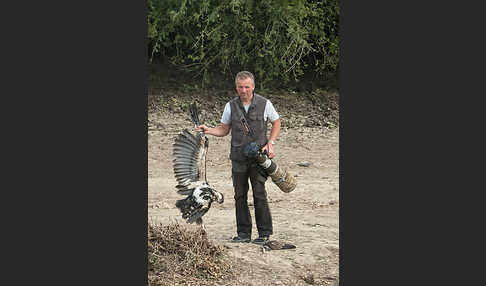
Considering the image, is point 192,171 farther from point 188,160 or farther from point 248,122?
point 248,122

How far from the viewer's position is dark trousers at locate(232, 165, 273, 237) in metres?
8.18

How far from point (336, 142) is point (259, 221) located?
373 cm

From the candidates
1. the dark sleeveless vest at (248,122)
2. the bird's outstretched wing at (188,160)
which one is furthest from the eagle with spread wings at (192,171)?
the dark sleeveless vest at (248,122)

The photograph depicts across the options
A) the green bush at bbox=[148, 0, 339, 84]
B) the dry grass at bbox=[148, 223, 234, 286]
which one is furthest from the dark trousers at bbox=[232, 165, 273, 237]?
the green bush at bbox=[148, 0, 339, 84]

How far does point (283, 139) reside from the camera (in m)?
12.0

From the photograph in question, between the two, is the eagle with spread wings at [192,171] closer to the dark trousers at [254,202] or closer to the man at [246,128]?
the man at [246,128]

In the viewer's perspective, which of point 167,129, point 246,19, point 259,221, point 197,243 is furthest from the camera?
point 167,129

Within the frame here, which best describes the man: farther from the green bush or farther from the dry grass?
the green bush

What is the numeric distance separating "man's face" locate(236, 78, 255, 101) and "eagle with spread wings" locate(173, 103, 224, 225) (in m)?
0.46

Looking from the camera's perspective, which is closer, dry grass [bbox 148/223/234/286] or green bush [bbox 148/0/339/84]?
dry grass [bbox 148/223/234/286]

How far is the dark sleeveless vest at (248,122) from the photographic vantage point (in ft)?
26.2

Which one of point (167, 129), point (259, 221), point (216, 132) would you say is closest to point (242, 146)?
point (216, 132)

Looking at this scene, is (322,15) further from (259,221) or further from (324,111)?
(259,221)

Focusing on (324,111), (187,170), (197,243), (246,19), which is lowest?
(197,243)
